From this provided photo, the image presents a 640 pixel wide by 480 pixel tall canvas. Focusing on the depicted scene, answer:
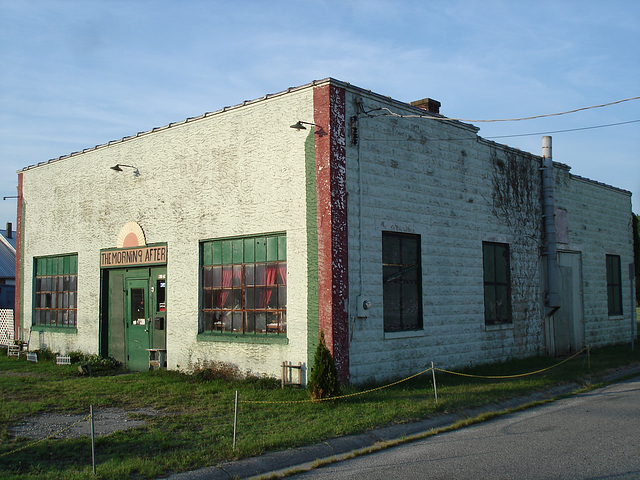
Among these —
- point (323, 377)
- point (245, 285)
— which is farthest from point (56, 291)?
point (323, 377)

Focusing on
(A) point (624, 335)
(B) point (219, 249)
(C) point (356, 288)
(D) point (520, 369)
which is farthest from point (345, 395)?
(A) point (624, 335)

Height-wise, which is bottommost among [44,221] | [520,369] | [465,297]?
[520,369]

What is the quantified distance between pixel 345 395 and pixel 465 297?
5136mm

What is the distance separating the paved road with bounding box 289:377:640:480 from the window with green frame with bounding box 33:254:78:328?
12.3m

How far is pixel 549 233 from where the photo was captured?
17375 mm

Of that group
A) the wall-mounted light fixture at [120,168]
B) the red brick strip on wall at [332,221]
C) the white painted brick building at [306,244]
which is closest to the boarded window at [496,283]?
the white painted brick building at [306,244]

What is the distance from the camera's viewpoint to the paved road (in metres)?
6.66

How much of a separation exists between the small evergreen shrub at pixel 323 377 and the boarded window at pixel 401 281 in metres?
2.43

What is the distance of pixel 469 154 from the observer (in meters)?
14.9

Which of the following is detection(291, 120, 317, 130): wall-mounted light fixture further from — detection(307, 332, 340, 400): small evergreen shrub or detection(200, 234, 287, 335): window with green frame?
detection(307, 332, 340, 400): small evergreen shrub

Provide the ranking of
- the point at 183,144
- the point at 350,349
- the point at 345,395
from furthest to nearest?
the point at 183,144 → the point at 350,349 → the point at 345,395

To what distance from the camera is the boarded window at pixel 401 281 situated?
1245cm

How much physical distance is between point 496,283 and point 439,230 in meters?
2.80

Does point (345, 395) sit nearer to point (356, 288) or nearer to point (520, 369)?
point (356, 288)
